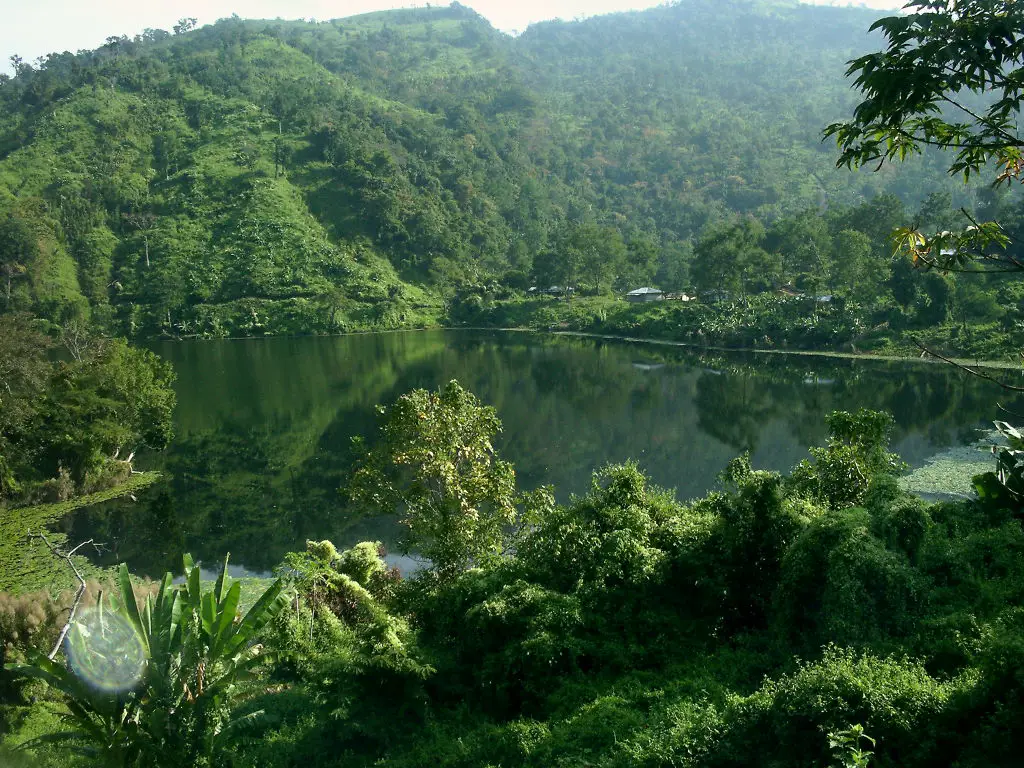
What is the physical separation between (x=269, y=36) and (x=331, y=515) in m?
178

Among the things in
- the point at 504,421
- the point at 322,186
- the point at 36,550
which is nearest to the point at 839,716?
the point at 36,550

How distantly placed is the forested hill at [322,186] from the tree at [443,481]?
229 ft

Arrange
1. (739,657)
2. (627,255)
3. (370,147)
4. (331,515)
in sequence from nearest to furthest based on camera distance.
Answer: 1. (739,657)
2. (331,515)
3. (627,255)
4. (370,147)

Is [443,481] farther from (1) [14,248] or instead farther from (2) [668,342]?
(1) [14,248]

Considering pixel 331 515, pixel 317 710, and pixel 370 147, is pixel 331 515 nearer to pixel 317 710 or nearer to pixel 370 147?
pixel 317 710

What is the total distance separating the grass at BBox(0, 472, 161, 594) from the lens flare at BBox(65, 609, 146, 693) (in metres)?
12.1

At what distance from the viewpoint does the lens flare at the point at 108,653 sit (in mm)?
8273

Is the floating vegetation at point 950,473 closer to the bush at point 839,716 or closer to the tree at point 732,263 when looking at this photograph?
the bush at point 839,716

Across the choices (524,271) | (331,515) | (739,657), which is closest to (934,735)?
(739,657)

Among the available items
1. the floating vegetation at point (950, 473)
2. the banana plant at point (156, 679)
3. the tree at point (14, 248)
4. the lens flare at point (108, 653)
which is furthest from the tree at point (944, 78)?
the tree at point (14, 248)

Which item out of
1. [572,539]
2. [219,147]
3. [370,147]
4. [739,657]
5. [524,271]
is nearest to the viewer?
[739,657]

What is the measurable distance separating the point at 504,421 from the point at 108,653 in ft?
97.0

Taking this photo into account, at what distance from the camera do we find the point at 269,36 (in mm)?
172750

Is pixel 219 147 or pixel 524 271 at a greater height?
pixel 219 147
